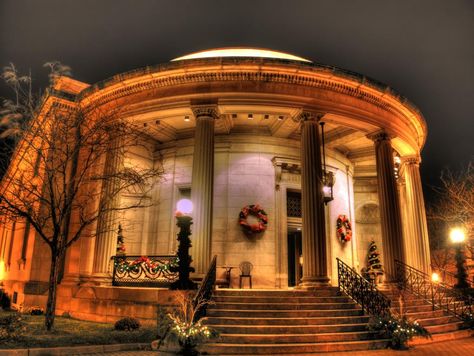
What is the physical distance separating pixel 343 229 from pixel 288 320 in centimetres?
1029

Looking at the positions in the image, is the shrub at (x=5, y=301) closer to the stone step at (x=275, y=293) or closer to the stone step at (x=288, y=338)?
the stone step at (x=275, y=293)

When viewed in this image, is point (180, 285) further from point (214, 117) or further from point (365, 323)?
point (214, 117)

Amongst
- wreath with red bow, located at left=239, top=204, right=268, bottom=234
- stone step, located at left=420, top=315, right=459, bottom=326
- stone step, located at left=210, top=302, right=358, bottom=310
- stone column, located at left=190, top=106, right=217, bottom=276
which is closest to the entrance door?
wreath with red bow, located at left=239, top=204, right=268, bottom=234

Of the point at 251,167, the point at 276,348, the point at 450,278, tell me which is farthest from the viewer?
the point at 450,278

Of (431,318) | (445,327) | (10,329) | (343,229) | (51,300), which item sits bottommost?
(445,327)

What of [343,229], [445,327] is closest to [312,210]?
[445,327]

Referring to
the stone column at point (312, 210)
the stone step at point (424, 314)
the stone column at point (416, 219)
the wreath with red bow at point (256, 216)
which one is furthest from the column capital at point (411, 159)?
the stone step at point (424, 314)

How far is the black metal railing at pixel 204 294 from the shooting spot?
10.2 meters

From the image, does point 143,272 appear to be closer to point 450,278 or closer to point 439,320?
point 439,320

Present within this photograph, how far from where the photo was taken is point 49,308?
34.1ft

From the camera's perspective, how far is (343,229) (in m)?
20.2

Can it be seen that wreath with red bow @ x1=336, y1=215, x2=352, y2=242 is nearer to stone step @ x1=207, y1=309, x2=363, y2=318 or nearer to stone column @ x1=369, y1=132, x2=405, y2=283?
stone column @ x1=369, y1=132, x2=405, y2=283

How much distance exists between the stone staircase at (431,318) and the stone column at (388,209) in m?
1.63

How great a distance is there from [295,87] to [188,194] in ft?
24.4
